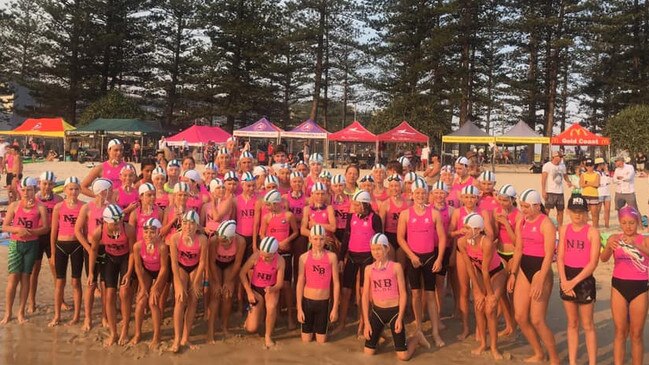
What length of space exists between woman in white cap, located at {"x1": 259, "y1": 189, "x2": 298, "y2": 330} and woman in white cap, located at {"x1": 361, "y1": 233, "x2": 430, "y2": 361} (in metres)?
1.08

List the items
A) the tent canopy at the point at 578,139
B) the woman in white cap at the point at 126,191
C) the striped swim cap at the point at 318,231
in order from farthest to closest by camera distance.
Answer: the tent canopy at the point at 578,139 < the woman in white cap at the point at 126,191 < the striped swim cap at the point at 318,231

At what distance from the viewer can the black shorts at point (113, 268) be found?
Result: 5.53m

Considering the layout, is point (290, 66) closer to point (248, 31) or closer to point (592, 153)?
point (248, 31)

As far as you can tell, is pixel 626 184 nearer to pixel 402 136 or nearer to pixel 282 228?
pixel 282 228

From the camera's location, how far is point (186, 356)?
521cm

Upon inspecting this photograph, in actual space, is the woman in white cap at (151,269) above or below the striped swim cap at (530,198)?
below

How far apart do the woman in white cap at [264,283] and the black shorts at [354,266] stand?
776 mm

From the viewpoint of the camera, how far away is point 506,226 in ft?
18.4

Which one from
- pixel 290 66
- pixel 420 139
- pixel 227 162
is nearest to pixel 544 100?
pixel 420 139

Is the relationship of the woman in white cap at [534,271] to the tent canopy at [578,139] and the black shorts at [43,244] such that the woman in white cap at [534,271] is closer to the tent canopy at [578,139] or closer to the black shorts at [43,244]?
the black shorts at [43,244]

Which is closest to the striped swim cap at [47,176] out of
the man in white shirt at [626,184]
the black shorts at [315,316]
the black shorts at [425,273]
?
the black shorts at [315,316]

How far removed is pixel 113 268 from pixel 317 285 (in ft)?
7.26

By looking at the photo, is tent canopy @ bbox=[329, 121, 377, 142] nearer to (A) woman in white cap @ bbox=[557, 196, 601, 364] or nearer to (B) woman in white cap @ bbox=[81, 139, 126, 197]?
(B) woman in white cap @ bbox=[81, 139, 126, 197]

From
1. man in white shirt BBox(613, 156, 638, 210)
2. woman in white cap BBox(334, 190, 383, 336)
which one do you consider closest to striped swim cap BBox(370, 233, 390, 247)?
woman in white cap BBox(334, 190, 383, 336)
